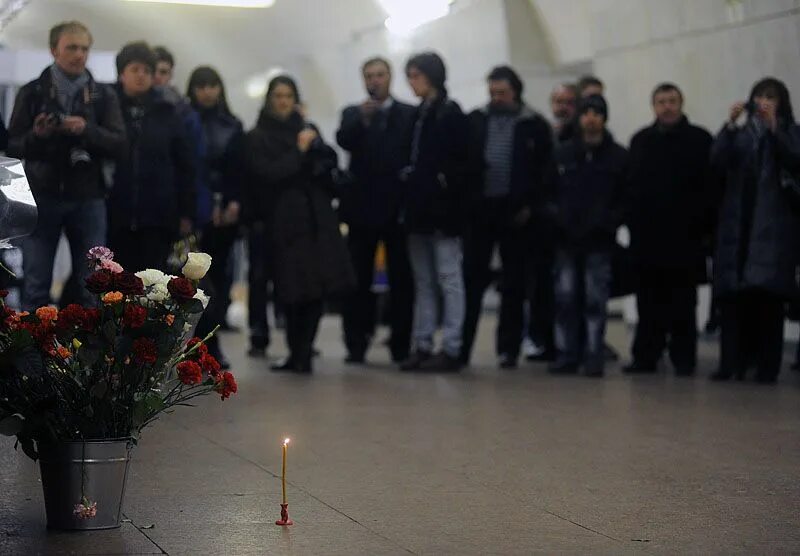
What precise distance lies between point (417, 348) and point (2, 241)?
17.7 ft

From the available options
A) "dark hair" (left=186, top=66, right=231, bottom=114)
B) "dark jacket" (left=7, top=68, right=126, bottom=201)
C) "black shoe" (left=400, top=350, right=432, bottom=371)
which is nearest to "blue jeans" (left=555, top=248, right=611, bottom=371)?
"black shoe" (left=400, top=350, right=432, bottom=371)

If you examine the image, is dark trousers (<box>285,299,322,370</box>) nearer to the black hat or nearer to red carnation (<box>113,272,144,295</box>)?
the black hat

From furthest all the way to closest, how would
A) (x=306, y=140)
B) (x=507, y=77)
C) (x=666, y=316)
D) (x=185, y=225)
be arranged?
1. (x=507, y=77)
2. (x=666, y=316)
3. (x=306, y=140)
4. (x=185, y=225)

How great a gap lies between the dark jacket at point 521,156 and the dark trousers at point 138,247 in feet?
6.91

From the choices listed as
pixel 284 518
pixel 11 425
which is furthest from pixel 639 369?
pixel 11 425

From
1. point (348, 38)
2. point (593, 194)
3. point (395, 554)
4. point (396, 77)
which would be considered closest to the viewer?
point (395, 554)

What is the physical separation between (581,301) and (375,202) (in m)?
1.46

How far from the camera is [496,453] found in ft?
19.6

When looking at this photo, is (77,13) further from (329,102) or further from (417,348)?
(417,348)

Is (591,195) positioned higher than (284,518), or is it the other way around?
(591,195)

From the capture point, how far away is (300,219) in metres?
9.33

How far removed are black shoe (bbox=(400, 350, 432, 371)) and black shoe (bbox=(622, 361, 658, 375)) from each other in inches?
49.6

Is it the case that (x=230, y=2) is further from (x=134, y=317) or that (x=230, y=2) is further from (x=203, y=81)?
(x=134, y=317)

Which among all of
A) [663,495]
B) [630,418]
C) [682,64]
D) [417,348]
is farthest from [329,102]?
[663,495]
